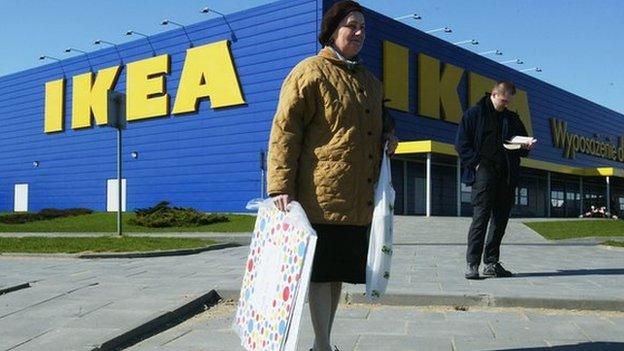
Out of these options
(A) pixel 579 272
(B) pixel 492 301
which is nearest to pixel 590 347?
(B) pixel 492 301

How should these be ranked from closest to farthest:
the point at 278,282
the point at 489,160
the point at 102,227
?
the point at 278,282
the point at 489,160
the point at 102,227

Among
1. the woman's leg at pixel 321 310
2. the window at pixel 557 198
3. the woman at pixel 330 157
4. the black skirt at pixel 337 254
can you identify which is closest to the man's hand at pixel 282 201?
the woman at pixel 330 157

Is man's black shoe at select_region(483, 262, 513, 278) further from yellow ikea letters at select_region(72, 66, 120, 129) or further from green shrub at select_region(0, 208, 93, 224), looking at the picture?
yellow ikea letters at select_region(72, 66, 120, 129)

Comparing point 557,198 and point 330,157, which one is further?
point 557,198

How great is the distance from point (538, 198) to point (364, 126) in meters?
42.3

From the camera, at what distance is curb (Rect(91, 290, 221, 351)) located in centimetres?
432

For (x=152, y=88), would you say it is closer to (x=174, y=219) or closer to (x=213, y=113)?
(x=213, y=113)

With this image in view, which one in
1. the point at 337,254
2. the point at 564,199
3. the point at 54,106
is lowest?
the point at 337,254

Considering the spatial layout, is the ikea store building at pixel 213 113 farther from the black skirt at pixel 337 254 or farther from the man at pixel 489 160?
the black skirt at pixel 337 254

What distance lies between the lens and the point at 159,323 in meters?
4.91

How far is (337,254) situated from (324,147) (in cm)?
57

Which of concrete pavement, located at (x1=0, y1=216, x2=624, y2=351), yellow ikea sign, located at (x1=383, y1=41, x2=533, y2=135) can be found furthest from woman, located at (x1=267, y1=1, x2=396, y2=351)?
yellow ikea sign, located at (x1=383, y1=41, x2=533, y2=135)

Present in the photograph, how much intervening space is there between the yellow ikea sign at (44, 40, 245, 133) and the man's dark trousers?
23.8 metres

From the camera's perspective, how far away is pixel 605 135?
178 feet
